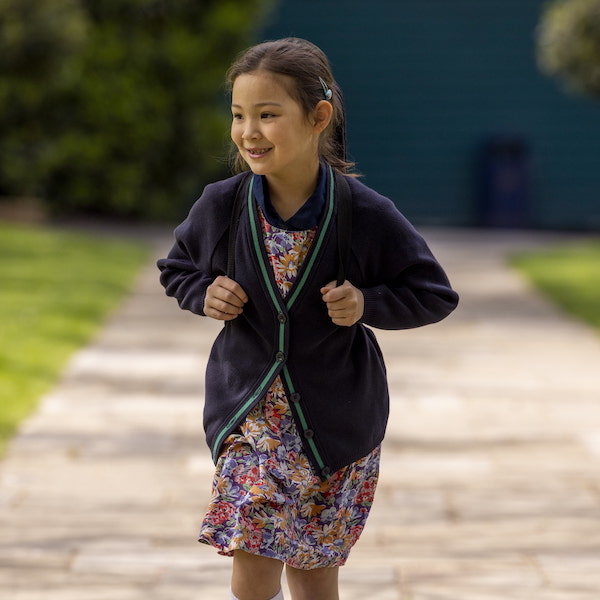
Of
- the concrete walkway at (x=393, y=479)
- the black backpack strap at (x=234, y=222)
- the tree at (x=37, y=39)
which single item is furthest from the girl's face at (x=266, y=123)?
the tree at (x=37, y=39)

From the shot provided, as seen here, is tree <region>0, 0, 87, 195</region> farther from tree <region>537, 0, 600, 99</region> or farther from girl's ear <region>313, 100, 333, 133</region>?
girl's ear <region>313, 100, 333, 133</region>

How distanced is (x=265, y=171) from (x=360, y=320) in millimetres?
379

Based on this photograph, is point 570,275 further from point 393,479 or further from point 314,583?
point 314,583

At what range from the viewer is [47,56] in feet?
45.3

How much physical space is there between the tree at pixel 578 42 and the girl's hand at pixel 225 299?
1048 cm

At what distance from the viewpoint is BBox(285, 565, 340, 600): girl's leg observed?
299 cm

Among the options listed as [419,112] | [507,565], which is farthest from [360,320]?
[419,112]

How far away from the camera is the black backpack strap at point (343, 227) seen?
2.80m

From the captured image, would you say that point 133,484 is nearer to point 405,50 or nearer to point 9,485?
point 9,485

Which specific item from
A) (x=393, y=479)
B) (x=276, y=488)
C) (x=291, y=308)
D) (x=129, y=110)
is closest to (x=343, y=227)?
(x=291, y=308)

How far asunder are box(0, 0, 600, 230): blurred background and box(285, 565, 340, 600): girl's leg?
16238 mm

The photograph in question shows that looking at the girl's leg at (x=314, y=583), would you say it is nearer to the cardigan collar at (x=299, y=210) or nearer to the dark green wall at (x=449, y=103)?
the cardigan collar at (x=299, y=210)

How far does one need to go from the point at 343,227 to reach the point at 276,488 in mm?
580

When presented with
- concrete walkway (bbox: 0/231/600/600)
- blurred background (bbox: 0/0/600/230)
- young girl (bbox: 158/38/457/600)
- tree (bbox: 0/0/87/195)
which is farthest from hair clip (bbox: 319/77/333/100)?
blurred background (bbox: 0/0/600/230)
